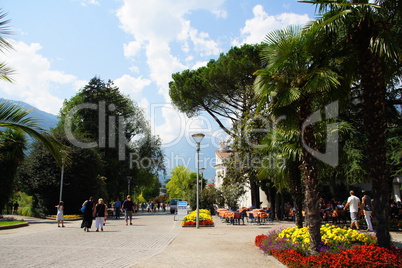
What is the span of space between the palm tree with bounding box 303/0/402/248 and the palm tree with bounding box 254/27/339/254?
25.9 inches

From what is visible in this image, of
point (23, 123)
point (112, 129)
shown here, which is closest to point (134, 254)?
point (23, 123)

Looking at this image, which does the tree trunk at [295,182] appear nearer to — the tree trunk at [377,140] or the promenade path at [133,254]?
the promenade path at [133,254]

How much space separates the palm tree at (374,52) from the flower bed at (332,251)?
53 cm

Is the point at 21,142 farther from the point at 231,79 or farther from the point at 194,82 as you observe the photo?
the point at 231,79

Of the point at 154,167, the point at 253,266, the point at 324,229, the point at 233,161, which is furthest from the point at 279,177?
the point at 154,167

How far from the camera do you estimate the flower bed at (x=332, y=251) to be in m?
6.51

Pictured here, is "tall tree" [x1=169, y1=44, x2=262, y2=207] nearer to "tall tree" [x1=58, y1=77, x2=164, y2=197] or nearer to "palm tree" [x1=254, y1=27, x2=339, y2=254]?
"tall tree" [x1=58, y1=77, x2=164, y2=197]

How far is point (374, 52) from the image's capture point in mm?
7203

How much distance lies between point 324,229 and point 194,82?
74.7 feet

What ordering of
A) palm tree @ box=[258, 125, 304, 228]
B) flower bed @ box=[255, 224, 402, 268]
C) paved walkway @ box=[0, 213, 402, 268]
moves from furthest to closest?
palm tree @ box=[258, 125, 304, 228] → paved walkway @ box=[0, 213, 402, 268] → flower bed @ box=[255, 224, 402, 268]

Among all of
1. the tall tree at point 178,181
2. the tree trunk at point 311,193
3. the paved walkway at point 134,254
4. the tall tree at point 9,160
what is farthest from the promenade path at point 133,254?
the tall tree at point 178,181

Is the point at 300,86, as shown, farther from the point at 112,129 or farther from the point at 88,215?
the point at 112,129

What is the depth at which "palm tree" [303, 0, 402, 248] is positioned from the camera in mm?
6969

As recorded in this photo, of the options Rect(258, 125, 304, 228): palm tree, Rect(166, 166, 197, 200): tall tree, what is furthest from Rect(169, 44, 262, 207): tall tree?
Rect(166, 166, 197, 200): tall tree
